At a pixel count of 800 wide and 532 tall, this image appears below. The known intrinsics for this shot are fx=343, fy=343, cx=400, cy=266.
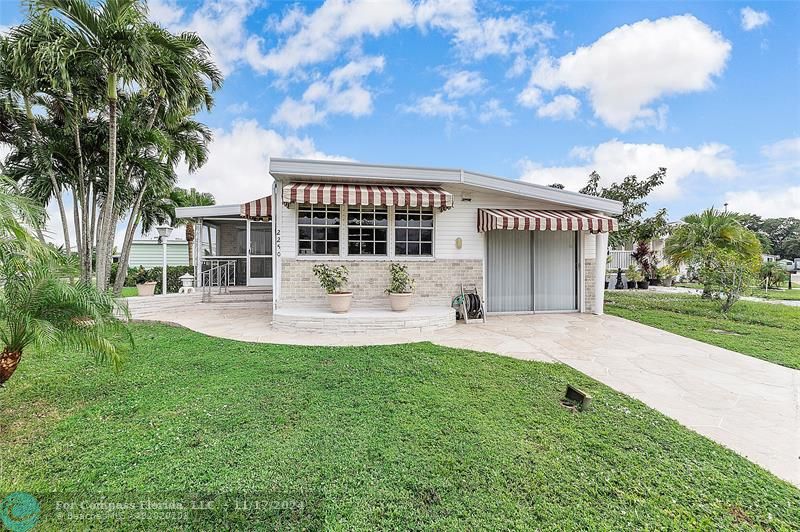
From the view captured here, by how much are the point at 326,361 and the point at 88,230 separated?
13.1 metres

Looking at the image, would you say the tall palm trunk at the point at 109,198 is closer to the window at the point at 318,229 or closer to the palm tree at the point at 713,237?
the window at the point at 318,229

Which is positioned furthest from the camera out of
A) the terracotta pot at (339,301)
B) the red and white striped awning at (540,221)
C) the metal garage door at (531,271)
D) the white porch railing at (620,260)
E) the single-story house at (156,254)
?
the single-story house at (156,254)

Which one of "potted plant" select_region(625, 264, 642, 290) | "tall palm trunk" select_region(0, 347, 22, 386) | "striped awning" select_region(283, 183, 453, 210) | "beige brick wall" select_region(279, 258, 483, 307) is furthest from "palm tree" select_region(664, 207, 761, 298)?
"tall palm trunk" select_region(0, 347, 22, 386)

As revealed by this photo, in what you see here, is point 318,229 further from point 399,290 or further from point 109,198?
point 109,198

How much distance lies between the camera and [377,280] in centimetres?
1255

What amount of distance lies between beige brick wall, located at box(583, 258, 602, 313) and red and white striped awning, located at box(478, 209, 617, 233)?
6.05ft

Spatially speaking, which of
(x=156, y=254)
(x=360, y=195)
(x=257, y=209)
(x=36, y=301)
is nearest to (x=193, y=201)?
(x=156, y=254)

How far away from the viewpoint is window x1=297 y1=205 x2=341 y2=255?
12070 millimetres

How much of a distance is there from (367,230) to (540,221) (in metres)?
6.19

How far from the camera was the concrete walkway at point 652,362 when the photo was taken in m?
4.62

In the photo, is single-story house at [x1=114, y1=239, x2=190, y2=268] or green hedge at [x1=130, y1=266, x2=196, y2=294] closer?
green hedge at [x1=130, y1=266, x2=196, y2=294]

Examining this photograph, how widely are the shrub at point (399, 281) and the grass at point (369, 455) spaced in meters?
5.13

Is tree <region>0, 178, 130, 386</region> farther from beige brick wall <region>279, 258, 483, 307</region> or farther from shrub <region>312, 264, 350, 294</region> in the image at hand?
beige brick wall <region>279, 258, 483, 307</region>

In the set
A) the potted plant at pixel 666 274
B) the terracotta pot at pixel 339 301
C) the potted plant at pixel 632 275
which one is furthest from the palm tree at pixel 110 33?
the potted plant at pixel 666 274
